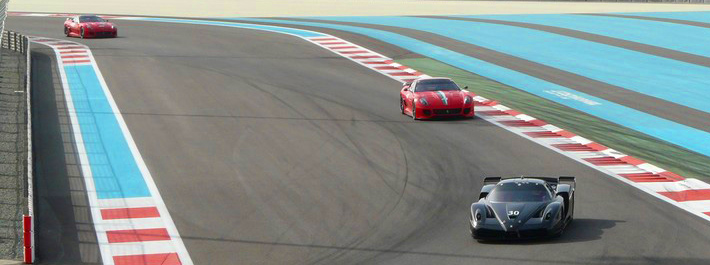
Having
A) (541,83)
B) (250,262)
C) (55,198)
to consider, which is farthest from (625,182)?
(541,83)

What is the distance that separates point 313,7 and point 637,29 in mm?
26103

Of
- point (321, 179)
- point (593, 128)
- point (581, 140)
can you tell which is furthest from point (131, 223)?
point (593, 128)

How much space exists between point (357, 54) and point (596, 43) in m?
11.5

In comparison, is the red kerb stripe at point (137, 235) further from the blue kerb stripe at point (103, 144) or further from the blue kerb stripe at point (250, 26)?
the blue kerb stripe at point (250, 26)

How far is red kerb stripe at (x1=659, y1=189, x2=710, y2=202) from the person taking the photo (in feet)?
70.3

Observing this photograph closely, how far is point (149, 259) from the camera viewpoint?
1802 cm

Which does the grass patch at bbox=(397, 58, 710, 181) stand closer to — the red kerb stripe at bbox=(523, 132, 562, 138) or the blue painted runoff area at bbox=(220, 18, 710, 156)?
the blue painted runoff area at bbox=(220, 18, 710, 156)

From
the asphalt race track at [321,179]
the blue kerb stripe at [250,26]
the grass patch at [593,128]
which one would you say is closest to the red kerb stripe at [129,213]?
the asphalt race track at [321,179]

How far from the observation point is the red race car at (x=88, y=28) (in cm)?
4953

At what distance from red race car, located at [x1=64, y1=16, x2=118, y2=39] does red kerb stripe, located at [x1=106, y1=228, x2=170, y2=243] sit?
103 ft

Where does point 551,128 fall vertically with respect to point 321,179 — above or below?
above

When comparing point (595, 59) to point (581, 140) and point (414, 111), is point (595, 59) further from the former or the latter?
point (581, 140)

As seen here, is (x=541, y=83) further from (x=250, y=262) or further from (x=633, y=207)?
(x=250, y=262)

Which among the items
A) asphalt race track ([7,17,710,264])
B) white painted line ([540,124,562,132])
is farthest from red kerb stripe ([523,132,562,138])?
asphalt race track ([7,17,710,264])
